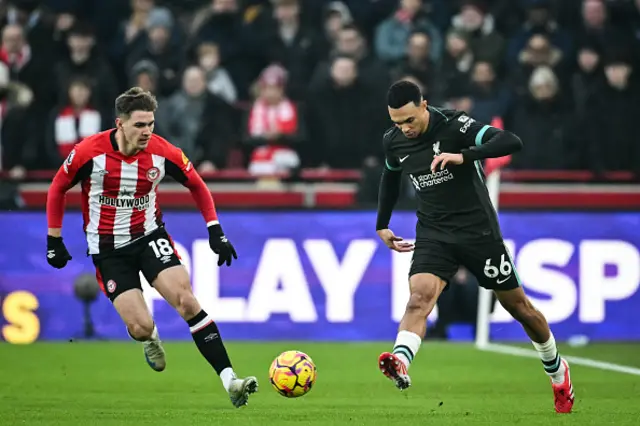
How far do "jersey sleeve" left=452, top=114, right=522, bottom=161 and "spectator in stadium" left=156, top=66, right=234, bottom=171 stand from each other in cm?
825

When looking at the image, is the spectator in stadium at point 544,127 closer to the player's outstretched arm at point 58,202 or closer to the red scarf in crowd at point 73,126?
the red scarf in crowd at point 73,126

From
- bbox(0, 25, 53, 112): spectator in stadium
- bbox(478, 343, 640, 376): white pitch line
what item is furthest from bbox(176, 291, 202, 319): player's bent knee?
bbox(0, 25, 53, 112): spectator in stadium

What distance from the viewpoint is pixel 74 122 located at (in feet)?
54.7

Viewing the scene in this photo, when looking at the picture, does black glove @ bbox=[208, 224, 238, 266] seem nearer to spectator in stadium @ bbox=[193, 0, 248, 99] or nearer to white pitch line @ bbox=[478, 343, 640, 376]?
white pitch line @ bbox=[478, 343, 640, 376]

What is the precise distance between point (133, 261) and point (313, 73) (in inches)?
340

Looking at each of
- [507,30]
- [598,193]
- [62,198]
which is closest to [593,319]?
[598,193]

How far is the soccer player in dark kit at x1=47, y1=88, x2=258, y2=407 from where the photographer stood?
9406mm

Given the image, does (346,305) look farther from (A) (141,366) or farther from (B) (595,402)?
(B) (595,402)

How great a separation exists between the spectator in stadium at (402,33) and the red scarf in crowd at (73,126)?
4064mm

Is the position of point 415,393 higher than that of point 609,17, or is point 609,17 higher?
point 609,17

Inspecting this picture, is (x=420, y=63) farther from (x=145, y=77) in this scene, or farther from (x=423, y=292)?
(x=423, y=292)

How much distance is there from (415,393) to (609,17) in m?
9.67

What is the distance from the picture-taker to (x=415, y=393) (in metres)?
10.6

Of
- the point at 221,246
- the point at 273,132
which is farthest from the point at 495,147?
the point at 273,132
